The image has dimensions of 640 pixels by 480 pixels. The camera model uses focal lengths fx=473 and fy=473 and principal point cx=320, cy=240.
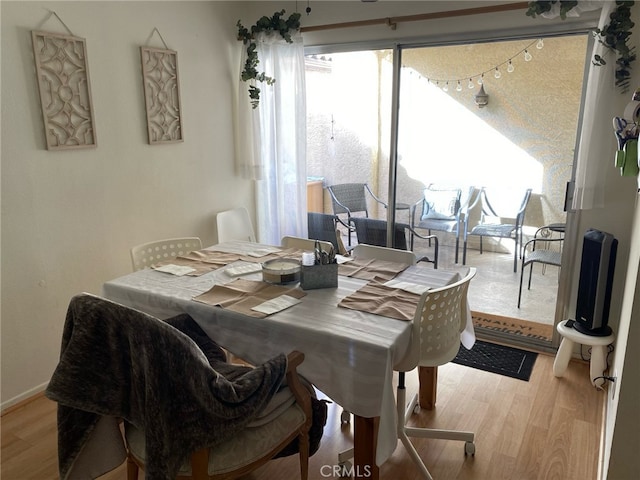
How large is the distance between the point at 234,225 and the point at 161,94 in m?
1.09

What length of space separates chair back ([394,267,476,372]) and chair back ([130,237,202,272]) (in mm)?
1597

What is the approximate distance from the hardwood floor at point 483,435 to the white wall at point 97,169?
17.8 inches

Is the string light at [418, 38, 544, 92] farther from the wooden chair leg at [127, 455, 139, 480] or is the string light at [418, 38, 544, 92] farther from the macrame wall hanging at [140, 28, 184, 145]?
the wooden chair leg at [127, 455, 139, 480]

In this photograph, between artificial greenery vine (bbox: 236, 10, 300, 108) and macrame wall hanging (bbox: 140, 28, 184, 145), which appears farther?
artificial greenery vine (bbox: 236, 10, 300, 108)

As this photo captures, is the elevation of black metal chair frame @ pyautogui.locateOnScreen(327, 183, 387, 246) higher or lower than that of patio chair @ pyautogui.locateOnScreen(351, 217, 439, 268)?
higher

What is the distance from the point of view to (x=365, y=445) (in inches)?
70.9

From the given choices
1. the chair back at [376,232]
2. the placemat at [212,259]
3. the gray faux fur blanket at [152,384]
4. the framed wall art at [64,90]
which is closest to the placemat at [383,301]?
the gray faux fur blanket at [152,384]

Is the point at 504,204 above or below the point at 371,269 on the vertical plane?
above

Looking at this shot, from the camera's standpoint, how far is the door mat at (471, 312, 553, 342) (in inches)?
129

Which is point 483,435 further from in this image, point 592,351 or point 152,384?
point 152,384

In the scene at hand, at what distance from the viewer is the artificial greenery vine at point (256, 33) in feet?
11.4

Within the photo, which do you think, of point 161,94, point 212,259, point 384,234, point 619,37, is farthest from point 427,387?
point 161,94

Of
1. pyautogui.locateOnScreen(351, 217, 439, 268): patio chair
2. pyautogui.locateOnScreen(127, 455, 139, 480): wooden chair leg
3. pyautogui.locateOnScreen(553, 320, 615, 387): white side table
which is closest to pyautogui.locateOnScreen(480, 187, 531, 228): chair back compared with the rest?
pyautogui.locateOnScreen(351, 217, 439, 268): patio chair

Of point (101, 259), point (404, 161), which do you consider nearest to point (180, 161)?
point (101, 259)
